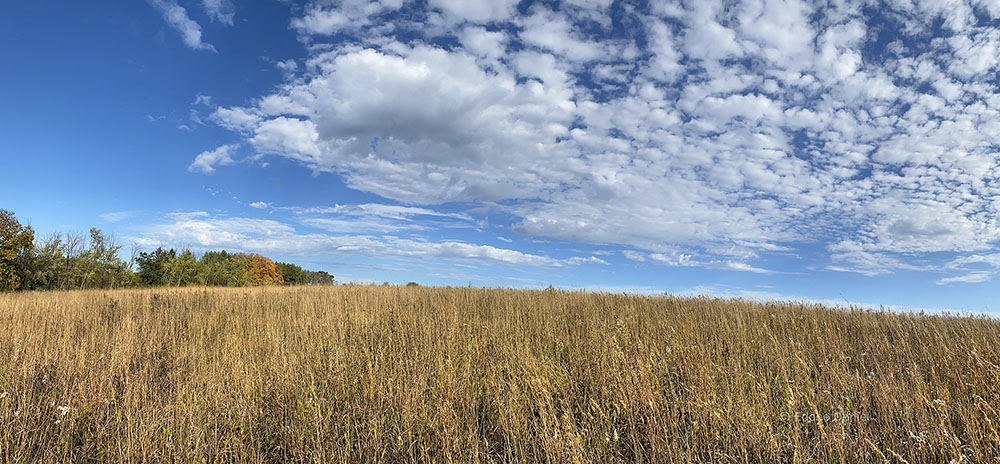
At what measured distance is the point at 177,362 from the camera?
6.04 meters

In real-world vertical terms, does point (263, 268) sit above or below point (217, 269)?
above

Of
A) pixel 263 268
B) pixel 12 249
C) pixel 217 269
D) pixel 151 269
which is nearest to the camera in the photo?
pixel 12 249

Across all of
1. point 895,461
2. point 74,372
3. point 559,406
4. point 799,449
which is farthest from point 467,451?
point 74,372

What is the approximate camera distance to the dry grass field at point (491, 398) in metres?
3.36

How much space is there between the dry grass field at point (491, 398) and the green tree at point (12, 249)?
17.3 meters

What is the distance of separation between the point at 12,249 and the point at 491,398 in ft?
90.1

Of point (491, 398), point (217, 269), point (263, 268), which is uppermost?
point (263, 268)

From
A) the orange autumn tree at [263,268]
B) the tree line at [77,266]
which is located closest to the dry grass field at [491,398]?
the tree line at [77,266]

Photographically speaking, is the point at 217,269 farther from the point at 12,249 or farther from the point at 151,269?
the point at 12,249

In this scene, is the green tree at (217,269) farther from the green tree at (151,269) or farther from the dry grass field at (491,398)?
the dry grass field at (491,398)

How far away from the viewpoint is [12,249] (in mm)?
20031

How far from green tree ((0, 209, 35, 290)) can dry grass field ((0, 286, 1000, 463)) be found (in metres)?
17.3

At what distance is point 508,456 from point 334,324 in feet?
19.2

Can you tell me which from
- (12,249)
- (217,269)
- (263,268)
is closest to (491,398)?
(12,249)
